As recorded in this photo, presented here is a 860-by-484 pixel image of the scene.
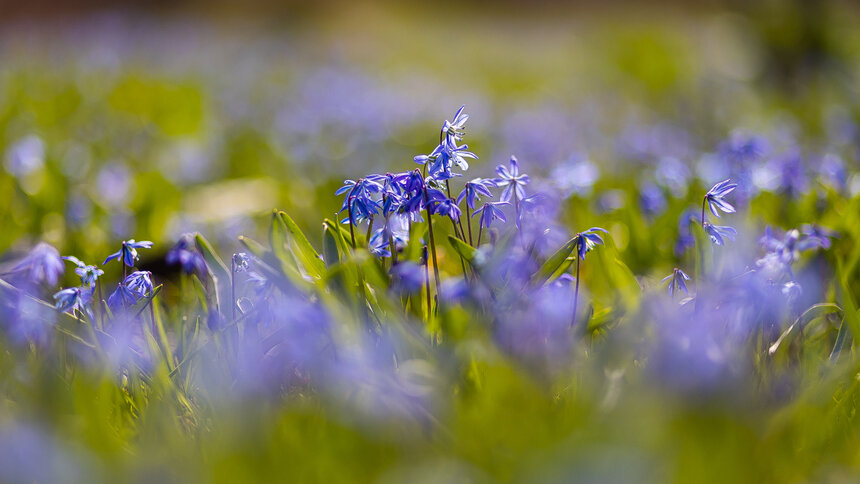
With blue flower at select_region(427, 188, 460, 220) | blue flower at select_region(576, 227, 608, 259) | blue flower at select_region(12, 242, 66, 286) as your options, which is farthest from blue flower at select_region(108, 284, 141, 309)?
blue flower at select_region(576, 227, 608, 259)

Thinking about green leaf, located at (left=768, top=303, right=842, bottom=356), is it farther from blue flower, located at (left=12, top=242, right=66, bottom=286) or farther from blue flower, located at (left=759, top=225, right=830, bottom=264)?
blue flower, located at (left=12, top=242, right=66, bottom=286)

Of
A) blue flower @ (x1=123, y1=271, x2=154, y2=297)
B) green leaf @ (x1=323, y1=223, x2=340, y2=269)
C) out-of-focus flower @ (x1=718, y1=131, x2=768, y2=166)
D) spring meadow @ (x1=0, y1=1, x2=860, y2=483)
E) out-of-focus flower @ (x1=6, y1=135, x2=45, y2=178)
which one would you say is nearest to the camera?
spring meadow @ (x1=0, y1=1, x2=860, y2=483)

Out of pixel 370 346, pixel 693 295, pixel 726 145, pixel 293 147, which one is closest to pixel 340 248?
pixel 370 346

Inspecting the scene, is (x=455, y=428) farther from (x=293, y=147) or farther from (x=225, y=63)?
(x=225, y=63)

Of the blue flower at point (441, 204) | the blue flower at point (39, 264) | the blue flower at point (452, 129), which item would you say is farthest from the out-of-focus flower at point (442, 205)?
the blue flower at point (39, 264)

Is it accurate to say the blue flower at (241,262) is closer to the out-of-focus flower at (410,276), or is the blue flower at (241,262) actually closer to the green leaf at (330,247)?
the green leaf at (330,247)

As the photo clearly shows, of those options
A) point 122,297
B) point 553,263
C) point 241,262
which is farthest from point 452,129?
point 122,297
